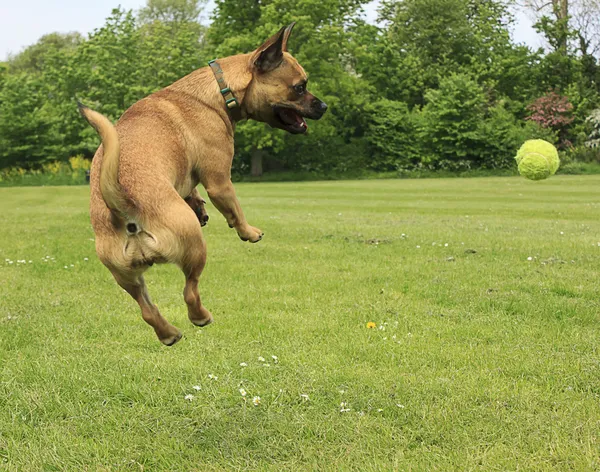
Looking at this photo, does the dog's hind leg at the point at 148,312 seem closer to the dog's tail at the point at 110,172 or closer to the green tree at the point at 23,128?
the dog's tail at the point at 110,172

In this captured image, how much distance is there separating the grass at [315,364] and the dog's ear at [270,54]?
230cm

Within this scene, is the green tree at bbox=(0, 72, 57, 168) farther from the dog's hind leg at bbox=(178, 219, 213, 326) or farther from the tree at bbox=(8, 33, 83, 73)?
the dog's hind leg at bbox=(178, 219, 213, 326)

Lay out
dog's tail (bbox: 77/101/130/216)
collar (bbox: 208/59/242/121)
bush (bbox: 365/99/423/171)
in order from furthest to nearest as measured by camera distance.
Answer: bush (bbox: 365/99/423/171)
collar (bbox: 208/59/242/121)
dog's tail (bbox: 77/101/130/216)

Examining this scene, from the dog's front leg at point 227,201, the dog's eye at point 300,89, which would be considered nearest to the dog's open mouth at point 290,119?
the dog's eye at point 300,89

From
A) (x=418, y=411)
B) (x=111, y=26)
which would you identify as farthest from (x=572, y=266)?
(x=111, y=26)

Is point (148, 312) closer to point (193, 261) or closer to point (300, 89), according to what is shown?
point (193, 261)

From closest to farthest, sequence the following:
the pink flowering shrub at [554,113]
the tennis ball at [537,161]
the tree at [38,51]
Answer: the tennis ball at [537,161] → the pink flowering shrub at [554,113] → the tree at [38,51]

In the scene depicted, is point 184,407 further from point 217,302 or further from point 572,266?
point 572,266

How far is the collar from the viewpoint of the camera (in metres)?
3.49

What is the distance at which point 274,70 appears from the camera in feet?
11.8

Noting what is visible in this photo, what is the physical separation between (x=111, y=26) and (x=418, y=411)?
4711cm

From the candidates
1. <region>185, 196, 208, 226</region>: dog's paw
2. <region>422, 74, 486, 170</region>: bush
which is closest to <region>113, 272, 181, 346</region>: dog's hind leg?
<region>185, 196, 208, 226</region>: dog's paw

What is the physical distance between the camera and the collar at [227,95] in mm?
3494

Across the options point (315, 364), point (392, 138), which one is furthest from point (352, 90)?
point (315, 364)
